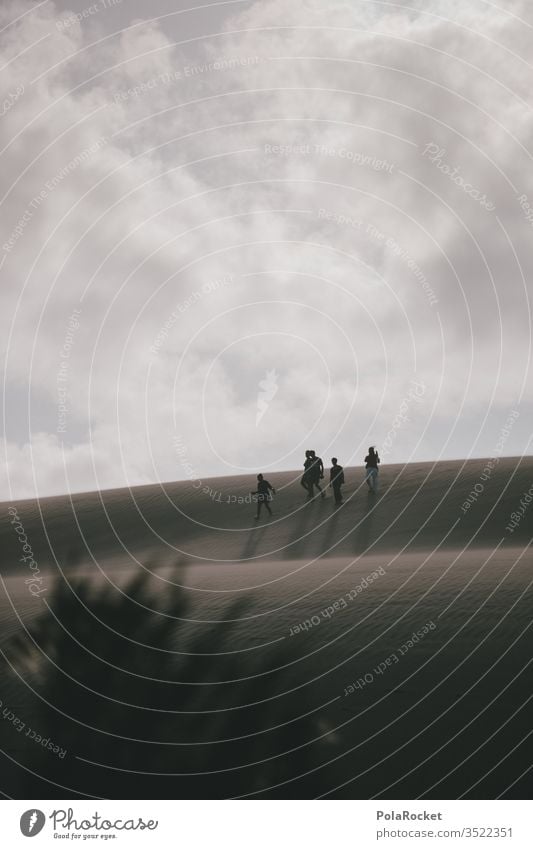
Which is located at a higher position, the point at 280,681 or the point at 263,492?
the point at 263,492

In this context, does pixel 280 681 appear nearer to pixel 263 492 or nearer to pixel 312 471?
pixel 263 492

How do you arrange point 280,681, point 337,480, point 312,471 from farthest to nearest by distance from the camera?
point 312,471, point 337,480, point 280,681

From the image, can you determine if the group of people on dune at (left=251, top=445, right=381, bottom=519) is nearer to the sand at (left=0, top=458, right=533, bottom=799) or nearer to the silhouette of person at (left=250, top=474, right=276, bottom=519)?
the silhouette of person at (left=250, top=474, right=276, bottom=519)

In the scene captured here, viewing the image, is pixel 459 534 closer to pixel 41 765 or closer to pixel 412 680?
pixel 412 680

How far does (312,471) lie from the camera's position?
90.7 ft

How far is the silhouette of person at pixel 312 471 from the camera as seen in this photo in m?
27.3

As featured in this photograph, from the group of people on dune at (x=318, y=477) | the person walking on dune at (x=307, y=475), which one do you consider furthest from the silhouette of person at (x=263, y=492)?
the person walking on dune at (x=307, y=475)

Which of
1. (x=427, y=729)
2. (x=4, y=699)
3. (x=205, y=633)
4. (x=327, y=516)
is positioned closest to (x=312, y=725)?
(x=427, y=729)

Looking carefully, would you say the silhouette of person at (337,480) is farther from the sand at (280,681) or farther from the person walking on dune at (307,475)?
the sand at (280,681)

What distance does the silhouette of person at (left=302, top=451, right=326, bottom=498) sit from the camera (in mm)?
27325

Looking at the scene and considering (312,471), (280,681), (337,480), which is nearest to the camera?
(280,681)

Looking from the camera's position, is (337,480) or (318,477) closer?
(337,480)

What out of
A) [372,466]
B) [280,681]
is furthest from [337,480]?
[280,681]
